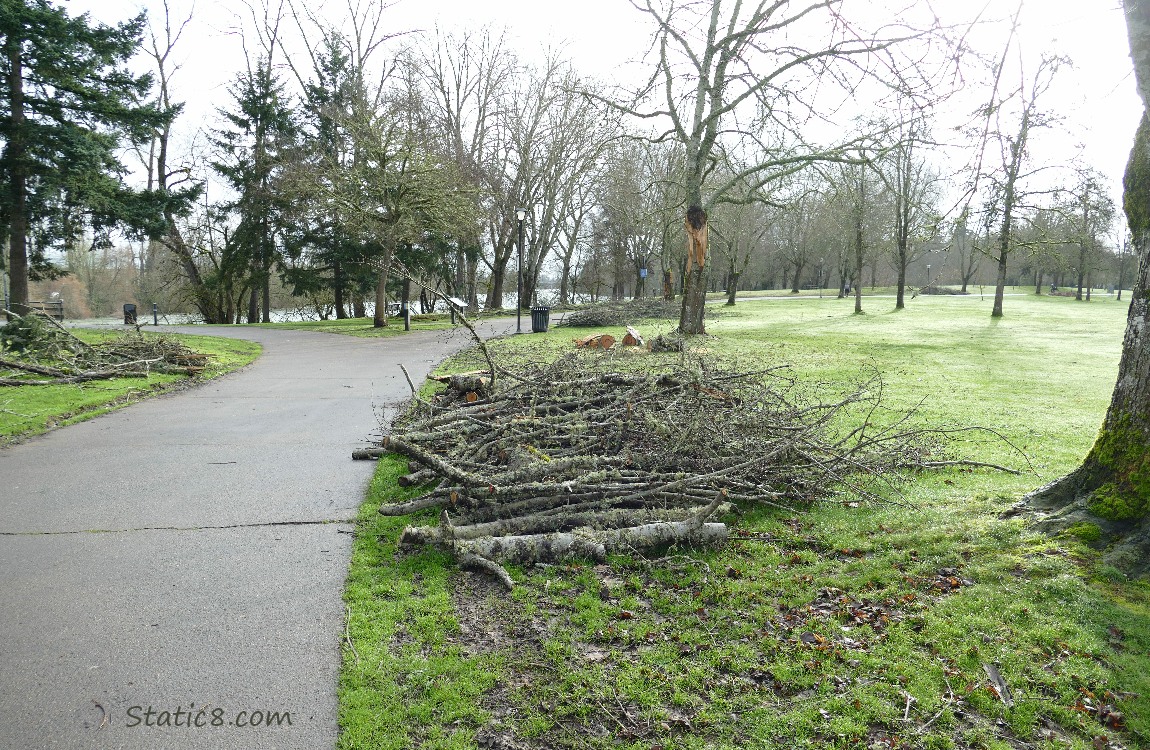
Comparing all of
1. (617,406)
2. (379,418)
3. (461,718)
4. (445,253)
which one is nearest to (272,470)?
(379,418)

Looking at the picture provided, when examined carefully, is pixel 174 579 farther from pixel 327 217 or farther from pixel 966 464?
pixel 327 217

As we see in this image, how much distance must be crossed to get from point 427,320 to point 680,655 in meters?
31.2

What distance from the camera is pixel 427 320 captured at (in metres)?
33.4

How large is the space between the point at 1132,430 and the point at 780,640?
2850mm

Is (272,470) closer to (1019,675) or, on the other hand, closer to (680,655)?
(680,655)

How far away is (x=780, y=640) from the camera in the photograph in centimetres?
374

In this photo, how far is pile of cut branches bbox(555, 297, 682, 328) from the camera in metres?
27.8

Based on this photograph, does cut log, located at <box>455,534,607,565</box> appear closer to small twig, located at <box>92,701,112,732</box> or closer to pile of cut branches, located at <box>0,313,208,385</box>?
small twig, located at <box>92,701,112,732</box>

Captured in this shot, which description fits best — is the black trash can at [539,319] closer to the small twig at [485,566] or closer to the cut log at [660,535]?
the cut log at [660,535]

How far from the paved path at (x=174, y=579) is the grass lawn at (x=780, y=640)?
1.11 ft

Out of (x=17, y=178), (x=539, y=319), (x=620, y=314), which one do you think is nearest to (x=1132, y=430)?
(x=539, y=319)

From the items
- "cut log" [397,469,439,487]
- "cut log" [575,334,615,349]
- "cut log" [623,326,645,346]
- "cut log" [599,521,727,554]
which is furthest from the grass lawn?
"cut log" [623,326,645,346]

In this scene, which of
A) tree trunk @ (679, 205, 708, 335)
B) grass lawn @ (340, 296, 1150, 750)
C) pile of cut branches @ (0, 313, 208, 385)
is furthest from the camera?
tree trunk @ (679, 205, 708, 335)

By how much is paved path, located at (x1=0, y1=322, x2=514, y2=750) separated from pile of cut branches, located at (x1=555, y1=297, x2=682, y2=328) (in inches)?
742
